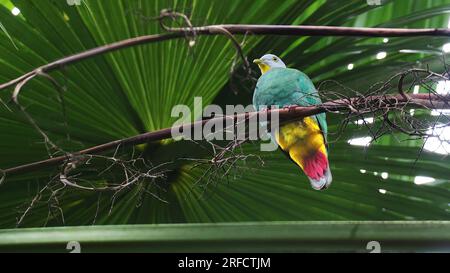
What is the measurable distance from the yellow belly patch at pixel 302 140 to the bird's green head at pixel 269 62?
0.12 m

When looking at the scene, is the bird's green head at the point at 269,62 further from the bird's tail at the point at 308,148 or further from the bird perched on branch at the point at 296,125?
the bird's tail at the point at 308,148

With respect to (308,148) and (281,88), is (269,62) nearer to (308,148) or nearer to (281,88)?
(281,88)

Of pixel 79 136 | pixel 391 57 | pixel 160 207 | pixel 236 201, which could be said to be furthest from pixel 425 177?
pixel 79 136

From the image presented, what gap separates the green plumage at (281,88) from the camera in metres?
1.11

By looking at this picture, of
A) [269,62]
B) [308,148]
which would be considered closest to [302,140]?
[308,148]

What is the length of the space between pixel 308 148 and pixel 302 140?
2 centimetres

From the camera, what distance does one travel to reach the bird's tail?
1104 mm

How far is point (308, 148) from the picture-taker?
1133mm

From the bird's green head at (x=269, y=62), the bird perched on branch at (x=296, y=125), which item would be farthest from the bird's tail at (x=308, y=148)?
the bird's green head at (x=269, y=62)

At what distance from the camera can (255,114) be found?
2.89 ft

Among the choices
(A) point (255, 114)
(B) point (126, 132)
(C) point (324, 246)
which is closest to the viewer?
(C) point (324, 246)
